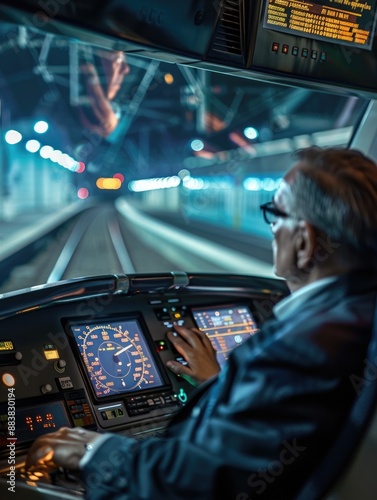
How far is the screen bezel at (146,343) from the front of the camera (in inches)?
→ 95.1

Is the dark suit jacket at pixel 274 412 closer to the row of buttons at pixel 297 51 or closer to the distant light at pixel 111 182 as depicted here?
the row of buttons at pixel 297 51

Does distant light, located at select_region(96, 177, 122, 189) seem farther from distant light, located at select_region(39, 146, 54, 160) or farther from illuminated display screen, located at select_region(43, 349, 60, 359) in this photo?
illuminated display screen, located at select_region(43, 349, 60, 359)

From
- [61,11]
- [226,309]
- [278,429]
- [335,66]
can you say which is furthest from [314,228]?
[226,309]

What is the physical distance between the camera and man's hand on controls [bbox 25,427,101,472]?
63.9 inches

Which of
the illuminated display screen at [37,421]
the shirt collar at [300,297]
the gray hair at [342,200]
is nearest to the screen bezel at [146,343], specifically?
the illuminated display screen at [37,421]

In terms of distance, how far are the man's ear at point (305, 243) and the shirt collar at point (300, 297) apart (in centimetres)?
5

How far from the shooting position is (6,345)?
2.25m

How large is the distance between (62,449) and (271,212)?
30.4 inches

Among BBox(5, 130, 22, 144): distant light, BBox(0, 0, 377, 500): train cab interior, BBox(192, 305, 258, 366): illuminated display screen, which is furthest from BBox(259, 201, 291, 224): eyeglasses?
BBox(5, 130, 22, 144): distant light

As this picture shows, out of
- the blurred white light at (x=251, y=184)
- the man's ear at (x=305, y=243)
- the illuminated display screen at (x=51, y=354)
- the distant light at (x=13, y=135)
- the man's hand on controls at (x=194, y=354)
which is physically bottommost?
the man's ear at (x=305, y=243)

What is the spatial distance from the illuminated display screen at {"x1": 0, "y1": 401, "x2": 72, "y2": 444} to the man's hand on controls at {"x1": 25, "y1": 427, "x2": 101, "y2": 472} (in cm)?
32

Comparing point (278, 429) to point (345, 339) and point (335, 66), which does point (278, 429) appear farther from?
point (335, 66)

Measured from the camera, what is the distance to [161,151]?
26562mm

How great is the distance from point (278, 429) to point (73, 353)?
1.26m
